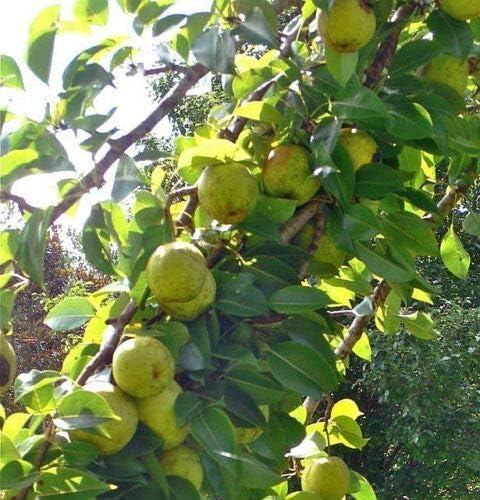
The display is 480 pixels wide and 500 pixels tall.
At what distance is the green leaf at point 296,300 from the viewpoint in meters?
0.84

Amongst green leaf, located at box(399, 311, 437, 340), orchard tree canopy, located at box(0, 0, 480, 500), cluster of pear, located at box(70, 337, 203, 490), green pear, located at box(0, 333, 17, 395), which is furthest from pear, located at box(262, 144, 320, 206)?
green leaf, located at box(399, 311, 437, 340)

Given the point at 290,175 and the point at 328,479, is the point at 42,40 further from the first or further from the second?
the point at 328,479

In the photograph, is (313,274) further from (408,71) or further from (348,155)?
(408,71)

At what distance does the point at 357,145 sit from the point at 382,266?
14 cm

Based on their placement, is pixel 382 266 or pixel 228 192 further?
pixel 382 266

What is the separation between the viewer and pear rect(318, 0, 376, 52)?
849 millimetres

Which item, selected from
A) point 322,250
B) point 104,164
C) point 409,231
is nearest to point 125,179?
point 104,164

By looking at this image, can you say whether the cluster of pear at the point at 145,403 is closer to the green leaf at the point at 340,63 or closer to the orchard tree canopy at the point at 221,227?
the orchard tree canopy at the point at 221,227

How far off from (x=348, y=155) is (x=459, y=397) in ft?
15.8

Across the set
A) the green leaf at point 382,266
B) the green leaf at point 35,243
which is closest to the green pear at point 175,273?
the green leaf at point 35,243

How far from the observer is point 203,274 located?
2.67ft

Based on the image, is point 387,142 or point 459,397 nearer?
point 387,142

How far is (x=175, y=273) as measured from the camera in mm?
785

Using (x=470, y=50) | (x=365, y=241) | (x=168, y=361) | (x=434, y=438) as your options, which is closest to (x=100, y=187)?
(x=168, y=361)
